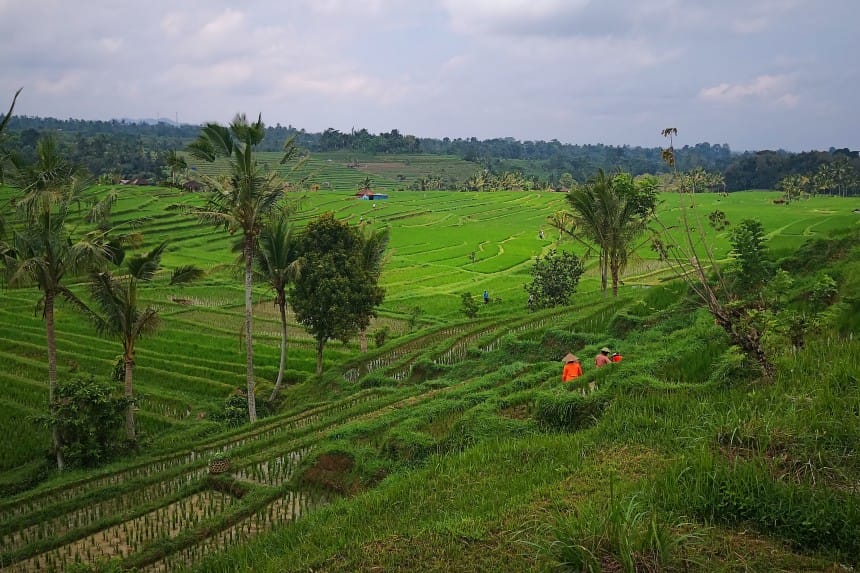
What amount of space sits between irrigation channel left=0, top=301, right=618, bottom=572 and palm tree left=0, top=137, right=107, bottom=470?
9.69 ft

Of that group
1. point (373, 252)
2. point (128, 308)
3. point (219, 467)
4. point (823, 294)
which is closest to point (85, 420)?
point (128, 308)

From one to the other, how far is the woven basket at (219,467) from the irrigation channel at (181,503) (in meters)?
0.13

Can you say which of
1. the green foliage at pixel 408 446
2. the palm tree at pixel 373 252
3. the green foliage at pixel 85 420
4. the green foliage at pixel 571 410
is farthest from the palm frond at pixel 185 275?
the green foliage at pixel 571 410

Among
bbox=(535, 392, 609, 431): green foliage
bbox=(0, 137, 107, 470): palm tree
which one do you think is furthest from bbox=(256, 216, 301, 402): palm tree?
bbox=(535, 392, 609, 431): green foliage

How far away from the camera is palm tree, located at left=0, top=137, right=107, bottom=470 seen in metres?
11.7

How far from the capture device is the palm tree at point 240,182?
12.3m

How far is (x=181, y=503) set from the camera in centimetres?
879

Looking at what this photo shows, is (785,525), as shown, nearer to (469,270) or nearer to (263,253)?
(263,253)

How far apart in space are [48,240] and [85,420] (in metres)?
3.73

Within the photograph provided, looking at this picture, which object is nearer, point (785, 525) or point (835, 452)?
point (785, 525)

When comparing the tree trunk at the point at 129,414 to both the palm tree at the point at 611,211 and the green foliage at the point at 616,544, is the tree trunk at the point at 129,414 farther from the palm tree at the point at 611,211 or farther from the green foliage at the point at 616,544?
the palm tree at the point at 611,211

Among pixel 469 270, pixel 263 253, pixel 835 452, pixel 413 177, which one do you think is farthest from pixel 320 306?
pixel 413 177

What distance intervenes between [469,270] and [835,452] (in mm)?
33820

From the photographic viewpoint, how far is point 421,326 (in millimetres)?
24766
